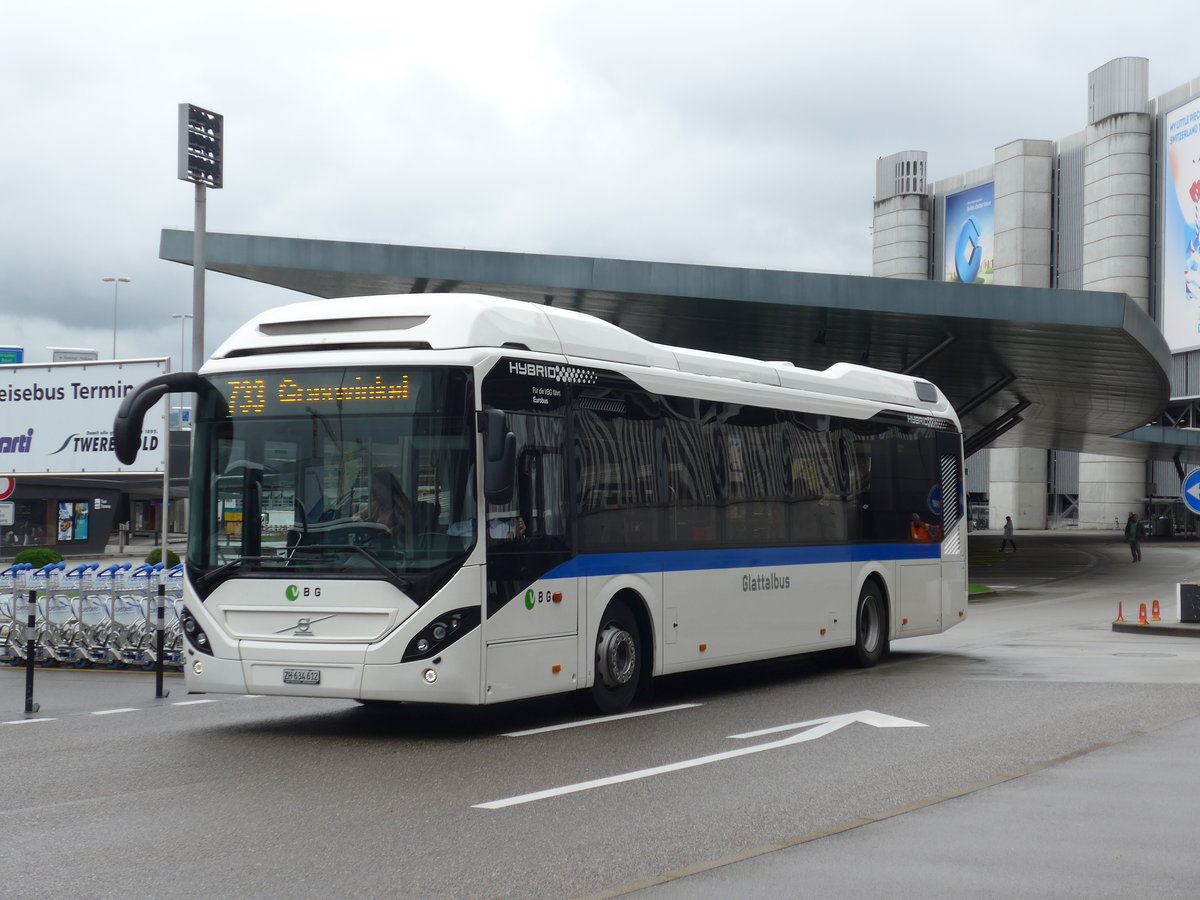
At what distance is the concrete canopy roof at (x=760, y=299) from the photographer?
32.1 m

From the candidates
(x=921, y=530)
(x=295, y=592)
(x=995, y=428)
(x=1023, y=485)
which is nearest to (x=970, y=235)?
(x=1023, y=485)

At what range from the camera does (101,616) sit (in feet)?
55.9

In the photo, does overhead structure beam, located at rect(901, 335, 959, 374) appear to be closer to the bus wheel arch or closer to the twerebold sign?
the twerebold sign

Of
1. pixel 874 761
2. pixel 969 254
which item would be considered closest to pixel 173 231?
pixel 874 761

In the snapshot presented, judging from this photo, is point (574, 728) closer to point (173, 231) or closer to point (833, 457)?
point (833, 457)

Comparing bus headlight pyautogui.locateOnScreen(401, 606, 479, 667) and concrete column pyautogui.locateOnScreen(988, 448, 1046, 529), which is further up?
concrete column pyautogui.locateOnScreen(988, 448, 1046, 529)

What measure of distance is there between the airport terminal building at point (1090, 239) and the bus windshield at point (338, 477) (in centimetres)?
6706

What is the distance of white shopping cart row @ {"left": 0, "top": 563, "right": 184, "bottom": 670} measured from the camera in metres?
16.7

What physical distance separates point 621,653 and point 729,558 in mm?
1921

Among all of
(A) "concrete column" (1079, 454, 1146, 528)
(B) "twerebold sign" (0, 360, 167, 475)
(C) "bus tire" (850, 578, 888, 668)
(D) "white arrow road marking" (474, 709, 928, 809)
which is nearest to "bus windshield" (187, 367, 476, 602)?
(D) "white arrow road marking" (474, 709, 928, 809)

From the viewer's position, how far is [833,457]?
15578 mm

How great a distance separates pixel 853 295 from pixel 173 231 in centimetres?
1501

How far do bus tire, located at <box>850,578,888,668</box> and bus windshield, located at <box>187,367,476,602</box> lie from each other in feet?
23.2

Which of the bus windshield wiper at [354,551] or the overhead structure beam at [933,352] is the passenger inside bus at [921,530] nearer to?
the bus windshield wiper at [354,551]
